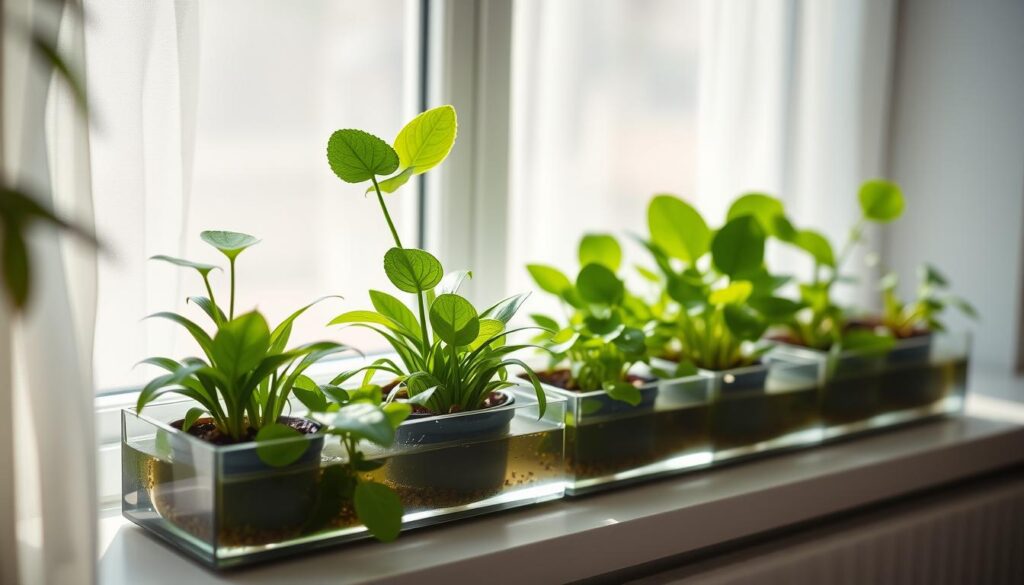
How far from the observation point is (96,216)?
92 cm

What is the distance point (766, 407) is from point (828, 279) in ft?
0.83

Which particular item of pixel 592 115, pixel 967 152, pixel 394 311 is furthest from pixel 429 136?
pixel 967 152

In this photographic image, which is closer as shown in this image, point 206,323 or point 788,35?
point 206,323

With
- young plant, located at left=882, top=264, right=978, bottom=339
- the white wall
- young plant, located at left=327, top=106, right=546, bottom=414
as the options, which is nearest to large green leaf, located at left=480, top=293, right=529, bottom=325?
young plant, located at left=327, top=106, right=546, bottom=414

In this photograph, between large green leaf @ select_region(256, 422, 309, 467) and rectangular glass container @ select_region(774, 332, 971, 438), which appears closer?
large green leaf @ select_region(256, 422, 309, 467)

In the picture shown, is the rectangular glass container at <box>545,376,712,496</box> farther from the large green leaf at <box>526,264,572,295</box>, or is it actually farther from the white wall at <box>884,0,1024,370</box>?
the white wall at <box>884,0,1024,370</box>

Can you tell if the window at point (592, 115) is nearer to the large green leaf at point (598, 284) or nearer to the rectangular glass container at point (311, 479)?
the large green leaf at point (598, 284)

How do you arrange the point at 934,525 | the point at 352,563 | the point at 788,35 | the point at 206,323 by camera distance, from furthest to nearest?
1. the point at 788,35
2. the point at 934,525
3. the point at 206,323
4. the point at 352,563

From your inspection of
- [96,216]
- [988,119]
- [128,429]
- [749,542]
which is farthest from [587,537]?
[988,119]

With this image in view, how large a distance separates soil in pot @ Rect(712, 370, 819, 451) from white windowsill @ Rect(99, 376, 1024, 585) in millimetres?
39

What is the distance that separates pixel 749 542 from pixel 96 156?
91cm

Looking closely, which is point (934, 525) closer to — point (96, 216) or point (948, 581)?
point (948, 581)

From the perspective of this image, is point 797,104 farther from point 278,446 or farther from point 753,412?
point 278,446

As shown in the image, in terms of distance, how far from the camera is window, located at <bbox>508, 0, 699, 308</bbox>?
138 cm
